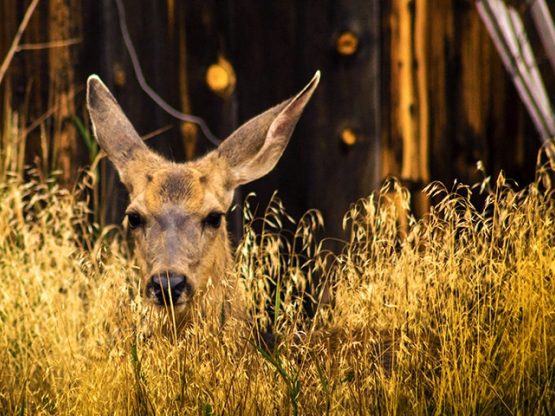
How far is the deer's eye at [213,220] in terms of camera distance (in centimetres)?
520

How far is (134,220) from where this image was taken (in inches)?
205

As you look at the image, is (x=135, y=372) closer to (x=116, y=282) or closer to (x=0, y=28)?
(x=116, y=282)

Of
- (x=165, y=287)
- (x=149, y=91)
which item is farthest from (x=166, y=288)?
(x=149, y=91)

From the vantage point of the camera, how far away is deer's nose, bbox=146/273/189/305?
15.3ft

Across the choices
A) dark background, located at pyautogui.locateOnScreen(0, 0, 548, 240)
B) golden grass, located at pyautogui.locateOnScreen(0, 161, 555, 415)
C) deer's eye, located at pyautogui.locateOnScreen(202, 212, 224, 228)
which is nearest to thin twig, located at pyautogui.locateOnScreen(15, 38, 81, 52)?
dark background, located at pyautogui.locateOnScreen(0, 0, 548, 240)

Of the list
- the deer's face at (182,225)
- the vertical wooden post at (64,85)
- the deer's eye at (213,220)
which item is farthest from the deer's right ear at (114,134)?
the vertical wooden post at (64,85)

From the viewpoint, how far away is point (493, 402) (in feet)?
12.4

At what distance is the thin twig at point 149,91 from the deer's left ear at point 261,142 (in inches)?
50.6

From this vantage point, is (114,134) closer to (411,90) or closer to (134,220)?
(134,220)

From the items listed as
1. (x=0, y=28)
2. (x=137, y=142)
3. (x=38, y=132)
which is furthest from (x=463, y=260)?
(x=0, y=28)

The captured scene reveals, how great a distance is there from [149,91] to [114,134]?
139cm

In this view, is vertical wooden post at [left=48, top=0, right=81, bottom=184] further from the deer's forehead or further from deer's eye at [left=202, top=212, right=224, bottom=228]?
deer's eye at [left=202, top=212, right=224, bottom=228]

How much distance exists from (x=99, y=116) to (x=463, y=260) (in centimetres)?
234

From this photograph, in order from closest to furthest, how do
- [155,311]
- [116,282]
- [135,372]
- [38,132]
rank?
[135,372] < [116,282] < [155,311] < [38,132]
